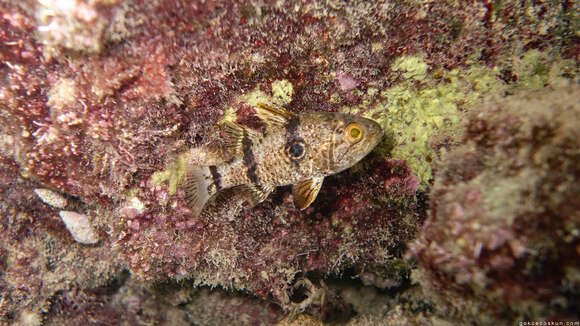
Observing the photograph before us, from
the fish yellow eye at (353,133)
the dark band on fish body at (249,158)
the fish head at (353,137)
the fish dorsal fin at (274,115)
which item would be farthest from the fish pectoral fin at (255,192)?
the fish yellow eye at (353,133)

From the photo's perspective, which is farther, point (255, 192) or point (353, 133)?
point (255, 192)

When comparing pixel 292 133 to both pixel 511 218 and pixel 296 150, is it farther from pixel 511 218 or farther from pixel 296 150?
pixel 511 218

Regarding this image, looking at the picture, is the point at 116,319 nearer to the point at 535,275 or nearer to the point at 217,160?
the point at 217,160

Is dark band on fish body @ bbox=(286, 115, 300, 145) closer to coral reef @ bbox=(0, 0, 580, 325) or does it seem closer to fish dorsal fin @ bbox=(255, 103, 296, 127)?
fish dorsal fin @ bbox=(255, 103, 296, 127)

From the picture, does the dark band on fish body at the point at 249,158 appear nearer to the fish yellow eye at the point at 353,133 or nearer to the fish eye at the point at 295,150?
the fish eye at the point at 295,150

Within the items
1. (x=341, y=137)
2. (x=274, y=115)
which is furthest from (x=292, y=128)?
(x=341, y=137)

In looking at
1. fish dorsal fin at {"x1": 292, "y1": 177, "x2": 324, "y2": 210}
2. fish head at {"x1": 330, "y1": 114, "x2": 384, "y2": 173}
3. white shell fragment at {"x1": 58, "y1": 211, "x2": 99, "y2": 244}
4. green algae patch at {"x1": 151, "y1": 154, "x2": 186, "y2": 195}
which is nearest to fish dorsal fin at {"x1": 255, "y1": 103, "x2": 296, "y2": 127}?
fish head at {"x1": 330, "y1": 114, "x2": 384, "y2": 173}

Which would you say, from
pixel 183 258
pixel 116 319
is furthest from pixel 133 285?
pixel 183 258
